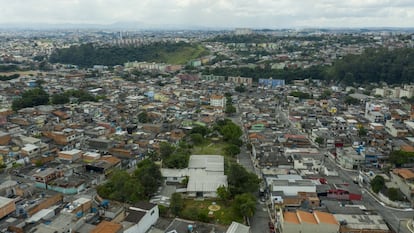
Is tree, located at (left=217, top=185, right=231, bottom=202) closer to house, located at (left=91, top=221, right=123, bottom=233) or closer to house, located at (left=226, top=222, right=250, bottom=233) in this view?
house, located at (left=226, top=222, right=250, bottom=233)

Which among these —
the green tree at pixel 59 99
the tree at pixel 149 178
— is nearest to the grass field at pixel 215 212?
the tree at pixel 149 178

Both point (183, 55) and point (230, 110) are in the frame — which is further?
point (183, 55)

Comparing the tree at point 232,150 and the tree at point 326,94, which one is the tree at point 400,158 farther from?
A: the tree at point 326,94

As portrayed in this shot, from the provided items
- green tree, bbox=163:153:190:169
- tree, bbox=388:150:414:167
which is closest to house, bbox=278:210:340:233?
green tree, bbox=163:153:190:169

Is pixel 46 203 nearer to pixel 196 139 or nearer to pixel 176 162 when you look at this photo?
pixel 176 162

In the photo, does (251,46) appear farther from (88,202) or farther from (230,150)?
(88,202)

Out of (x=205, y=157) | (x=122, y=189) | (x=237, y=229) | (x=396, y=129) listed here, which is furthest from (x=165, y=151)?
(x=396, y=129)
